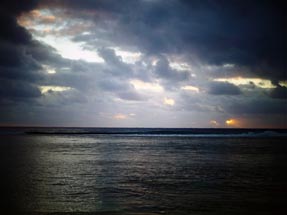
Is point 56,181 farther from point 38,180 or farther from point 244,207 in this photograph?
point 244,207

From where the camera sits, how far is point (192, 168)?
1069 inches

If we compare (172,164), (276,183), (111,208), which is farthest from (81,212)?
(172,164)

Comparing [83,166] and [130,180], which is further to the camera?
[83,166]

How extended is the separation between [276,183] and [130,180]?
9547 mm

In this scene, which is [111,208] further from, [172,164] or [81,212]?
[172,164]

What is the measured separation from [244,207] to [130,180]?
8.85 m

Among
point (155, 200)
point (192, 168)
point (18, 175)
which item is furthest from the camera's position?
point (192, 168)

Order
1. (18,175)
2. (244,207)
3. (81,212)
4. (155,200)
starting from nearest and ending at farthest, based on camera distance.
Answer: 1. (81,212)
2. (244,207)
3. (155,200)
4. (18,175)

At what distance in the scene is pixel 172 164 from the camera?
29.8 m

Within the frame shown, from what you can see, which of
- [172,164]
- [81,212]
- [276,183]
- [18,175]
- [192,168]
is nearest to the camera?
[81,212]

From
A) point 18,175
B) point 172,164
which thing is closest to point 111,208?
point 18,175

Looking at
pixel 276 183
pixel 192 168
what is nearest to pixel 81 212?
pixel 276 183

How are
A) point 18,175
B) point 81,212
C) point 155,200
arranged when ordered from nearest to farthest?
point 81,212, point 155,200, point 18,175

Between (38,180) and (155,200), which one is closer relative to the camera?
(155,200)
